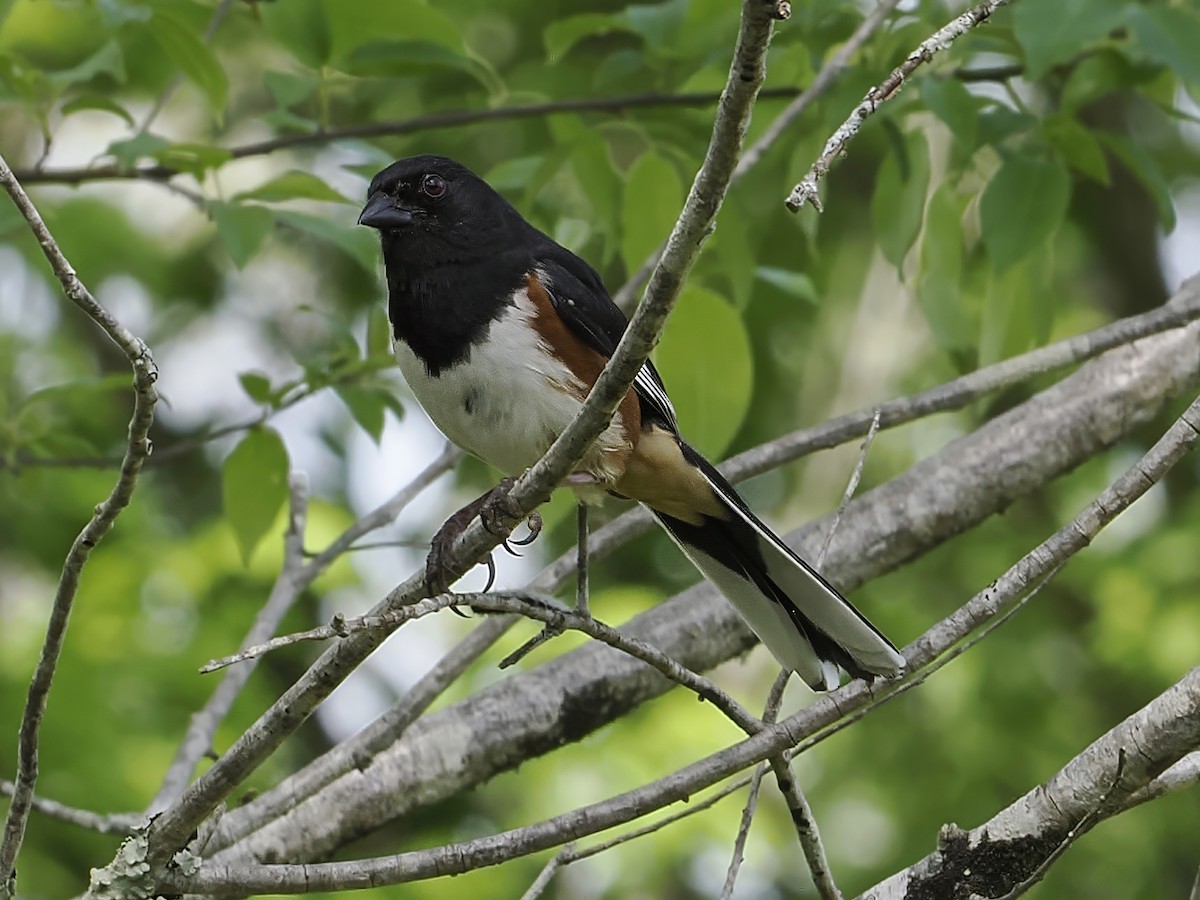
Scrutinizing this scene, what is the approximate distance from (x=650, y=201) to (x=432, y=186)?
0.51 metres

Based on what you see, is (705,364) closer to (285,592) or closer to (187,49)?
(285,592)

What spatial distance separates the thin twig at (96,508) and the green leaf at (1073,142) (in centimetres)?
213

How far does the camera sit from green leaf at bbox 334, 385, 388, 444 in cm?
328

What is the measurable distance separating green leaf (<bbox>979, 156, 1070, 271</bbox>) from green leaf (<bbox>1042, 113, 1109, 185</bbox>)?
6 cm

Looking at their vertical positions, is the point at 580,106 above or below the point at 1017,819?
above

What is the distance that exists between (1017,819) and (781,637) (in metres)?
0.80

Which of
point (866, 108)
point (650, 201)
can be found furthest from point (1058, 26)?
point (866, 108)

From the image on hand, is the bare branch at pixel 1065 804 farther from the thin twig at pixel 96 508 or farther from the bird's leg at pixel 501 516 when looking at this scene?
the thin twig at pixel 96 508

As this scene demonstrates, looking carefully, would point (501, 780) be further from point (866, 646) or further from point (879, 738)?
point (866, 646)

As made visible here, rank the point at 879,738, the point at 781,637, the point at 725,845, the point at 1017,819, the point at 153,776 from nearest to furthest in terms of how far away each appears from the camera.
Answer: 1. the point at 1017,819
2. the point at 781,637
3. the point at 153,776
4. the point at 725,845
5. the point at 879,738

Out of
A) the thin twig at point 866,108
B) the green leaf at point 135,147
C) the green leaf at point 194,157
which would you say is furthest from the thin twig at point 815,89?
the thin twig at point 866,108

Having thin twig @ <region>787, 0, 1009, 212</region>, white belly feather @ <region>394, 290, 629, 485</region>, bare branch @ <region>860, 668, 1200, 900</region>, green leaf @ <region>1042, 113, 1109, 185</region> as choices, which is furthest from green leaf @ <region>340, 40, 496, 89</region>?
bare branch @ <region>860, 668, 1200, 900</region>

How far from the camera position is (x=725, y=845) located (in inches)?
214

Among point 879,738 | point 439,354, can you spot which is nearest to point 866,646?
point 439,354
